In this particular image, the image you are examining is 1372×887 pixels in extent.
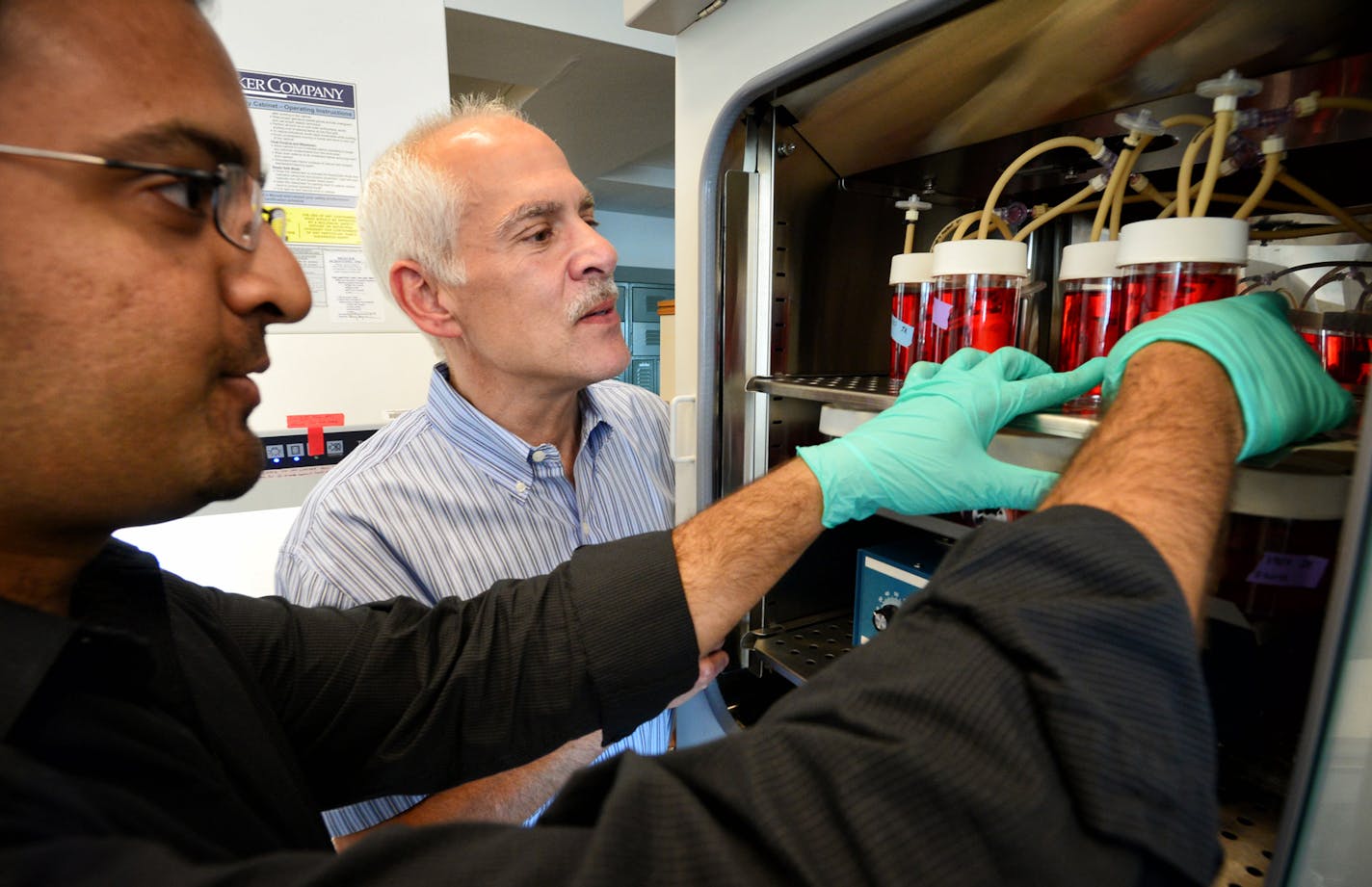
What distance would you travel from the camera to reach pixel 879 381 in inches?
36.2

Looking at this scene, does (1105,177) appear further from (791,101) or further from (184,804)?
(184,804)

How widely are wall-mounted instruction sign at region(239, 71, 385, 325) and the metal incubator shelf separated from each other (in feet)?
4.02

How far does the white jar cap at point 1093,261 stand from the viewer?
64 centimetres

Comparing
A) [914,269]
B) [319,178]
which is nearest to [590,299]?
[914,269]

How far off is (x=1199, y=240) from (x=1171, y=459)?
25 centimetres

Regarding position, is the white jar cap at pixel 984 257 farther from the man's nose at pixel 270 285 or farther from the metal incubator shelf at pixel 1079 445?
the man's nose at pixel 270 285

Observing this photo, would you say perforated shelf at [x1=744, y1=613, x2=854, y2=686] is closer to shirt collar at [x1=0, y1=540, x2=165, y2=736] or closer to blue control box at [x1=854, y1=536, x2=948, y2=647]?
blue control box at [x1=854, y1=536, x2=948, y2=647]

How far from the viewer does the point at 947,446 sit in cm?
64

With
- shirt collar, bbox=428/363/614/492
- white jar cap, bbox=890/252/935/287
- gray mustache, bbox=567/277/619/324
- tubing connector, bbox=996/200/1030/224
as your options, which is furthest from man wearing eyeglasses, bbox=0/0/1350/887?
gray mustache, bbox=567/277/619/324

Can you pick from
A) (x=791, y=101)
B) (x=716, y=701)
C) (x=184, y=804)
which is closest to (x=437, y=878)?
(x=184, y=804)

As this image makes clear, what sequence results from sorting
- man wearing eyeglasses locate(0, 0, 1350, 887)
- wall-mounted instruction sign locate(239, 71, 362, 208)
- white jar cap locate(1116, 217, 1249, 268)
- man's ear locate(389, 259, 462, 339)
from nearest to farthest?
man wearing eyeglasses locate(0, 0, 1350, 887) → white jar cap locate(1116, 217, 1249, 268) → man's ear locate(389, 259, 462, 339) → wall-mounted instruction sign locate(239, 71, 362, 208)

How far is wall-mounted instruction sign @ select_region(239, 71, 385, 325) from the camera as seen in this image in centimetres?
159

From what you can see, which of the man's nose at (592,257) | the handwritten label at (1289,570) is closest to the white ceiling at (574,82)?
the man's nose at (592,257)

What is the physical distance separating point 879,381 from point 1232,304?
0.45m
